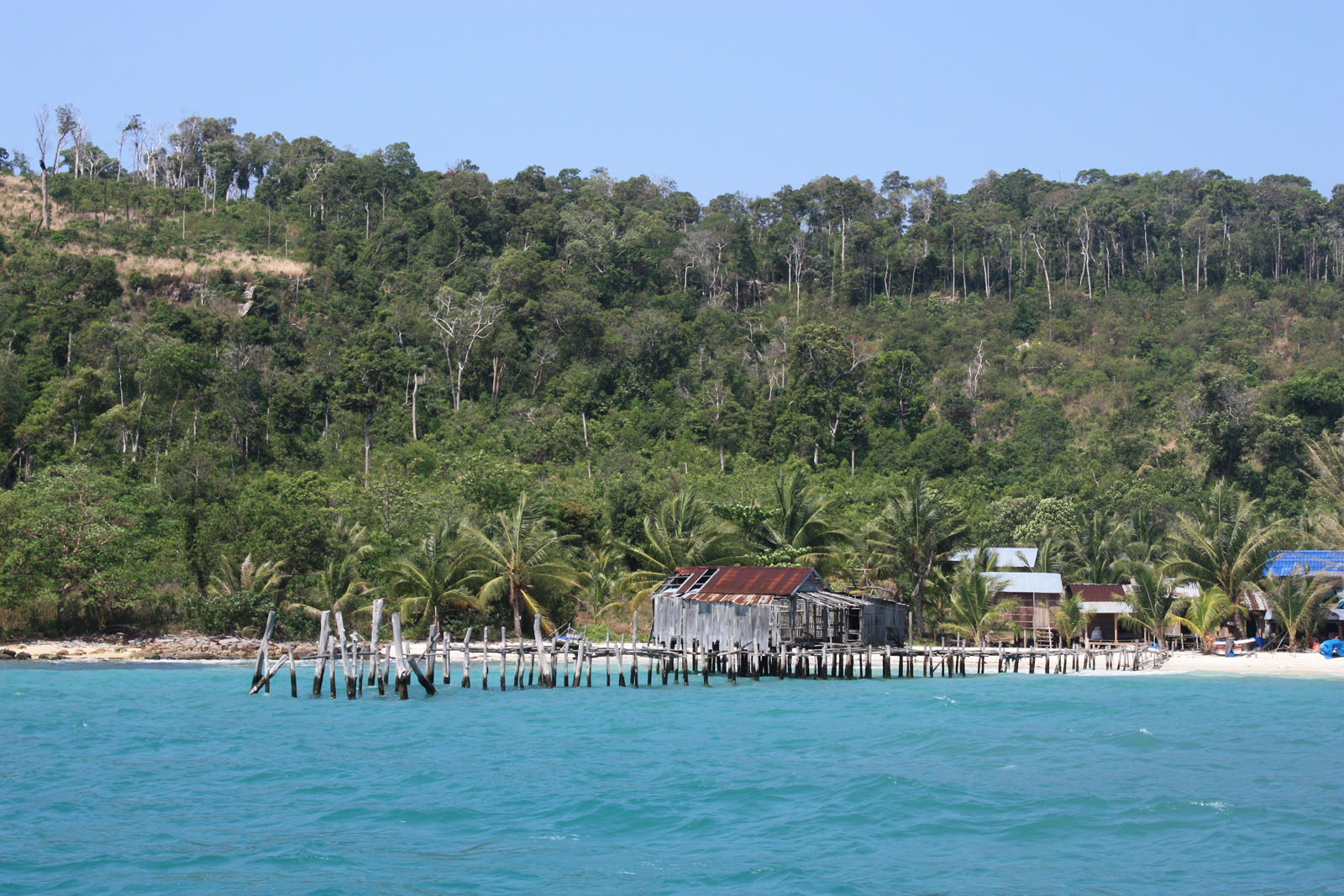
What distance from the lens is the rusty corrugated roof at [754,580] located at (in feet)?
106

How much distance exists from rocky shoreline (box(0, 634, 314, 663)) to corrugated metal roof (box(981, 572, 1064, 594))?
22.8 m

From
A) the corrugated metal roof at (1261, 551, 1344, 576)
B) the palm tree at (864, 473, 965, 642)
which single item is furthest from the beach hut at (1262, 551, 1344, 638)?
the palm tree at (864, 473, 965, 642)

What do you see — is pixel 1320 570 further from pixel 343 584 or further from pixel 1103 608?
pixel 343 584

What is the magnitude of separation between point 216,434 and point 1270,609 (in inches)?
1651

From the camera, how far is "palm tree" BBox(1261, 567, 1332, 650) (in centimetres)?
3531

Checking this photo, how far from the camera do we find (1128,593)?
3834 centimetres

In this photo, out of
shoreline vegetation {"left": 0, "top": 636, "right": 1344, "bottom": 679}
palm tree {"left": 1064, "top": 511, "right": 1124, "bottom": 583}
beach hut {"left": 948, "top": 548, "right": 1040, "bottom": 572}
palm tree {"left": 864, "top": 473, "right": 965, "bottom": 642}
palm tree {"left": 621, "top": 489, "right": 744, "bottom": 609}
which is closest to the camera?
shoreline vegetation {"left": 0, "top": 636, "right": 1344, "bottom": 679}

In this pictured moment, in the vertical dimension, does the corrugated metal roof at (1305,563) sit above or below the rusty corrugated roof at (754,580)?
above

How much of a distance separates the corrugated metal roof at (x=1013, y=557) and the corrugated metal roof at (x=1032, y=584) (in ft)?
6.60

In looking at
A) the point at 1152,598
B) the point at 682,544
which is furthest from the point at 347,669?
the point at 1152,598

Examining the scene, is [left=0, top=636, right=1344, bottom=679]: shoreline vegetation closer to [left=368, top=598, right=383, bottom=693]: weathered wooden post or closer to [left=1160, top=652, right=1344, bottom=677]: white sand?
[left=1160, top=652, right=1344, bottom=677]: white sand

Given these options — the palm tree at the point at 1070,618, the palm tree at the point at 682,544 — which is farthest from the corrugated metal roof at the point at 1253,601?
the palm tree at the point at 682,544

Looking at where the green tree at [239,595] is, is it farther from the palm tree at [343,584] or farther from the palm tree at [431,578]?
the palm tree at [431,578]

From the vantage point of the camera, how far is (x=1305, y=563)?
38000 mm
